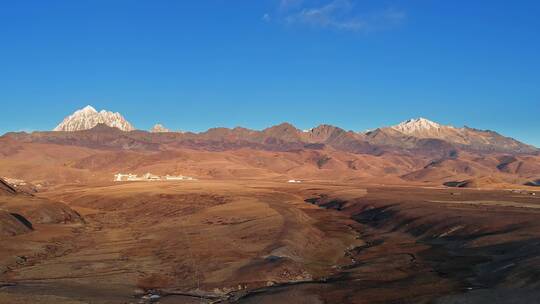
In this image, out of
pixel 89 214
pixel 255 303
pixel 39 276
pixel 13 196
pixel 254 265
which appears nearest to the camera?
pixel 255 303

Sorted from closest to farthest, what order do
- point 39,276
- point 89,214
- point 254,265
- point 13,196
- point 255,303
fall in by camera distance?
point 255,303 → point 39,276 → point 254,265 → point 13,196 → point 89,214

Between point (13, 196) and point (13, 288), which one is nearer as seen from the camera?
point (13, 288)

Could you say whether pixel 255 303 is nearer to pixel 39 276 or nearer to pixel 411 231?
pixel 39 276

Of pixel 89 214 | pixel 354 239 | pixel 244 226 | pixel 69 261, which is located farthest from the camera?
pixel 89 214

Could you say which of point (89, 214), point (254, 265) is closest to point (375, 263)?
point (254, 265)

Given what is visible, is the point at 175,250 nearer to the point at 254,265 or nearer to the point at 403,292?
the point at 254,265

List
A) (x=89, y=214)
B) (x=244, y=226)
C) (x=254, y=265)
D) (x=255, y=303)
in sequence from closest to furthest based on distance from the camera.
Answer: (x=255, y=303), (x=254, y=265), (x=244, y=226), (x=89, y=214)

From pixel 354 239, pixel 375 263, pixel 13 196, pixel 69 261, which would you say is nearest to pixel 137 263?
pixel 69 261

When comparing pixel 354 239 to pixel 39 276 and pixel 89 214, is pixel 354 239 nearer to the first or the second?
pixel 39 276

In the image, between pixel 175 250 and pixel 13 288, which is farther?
pixel 175 250
